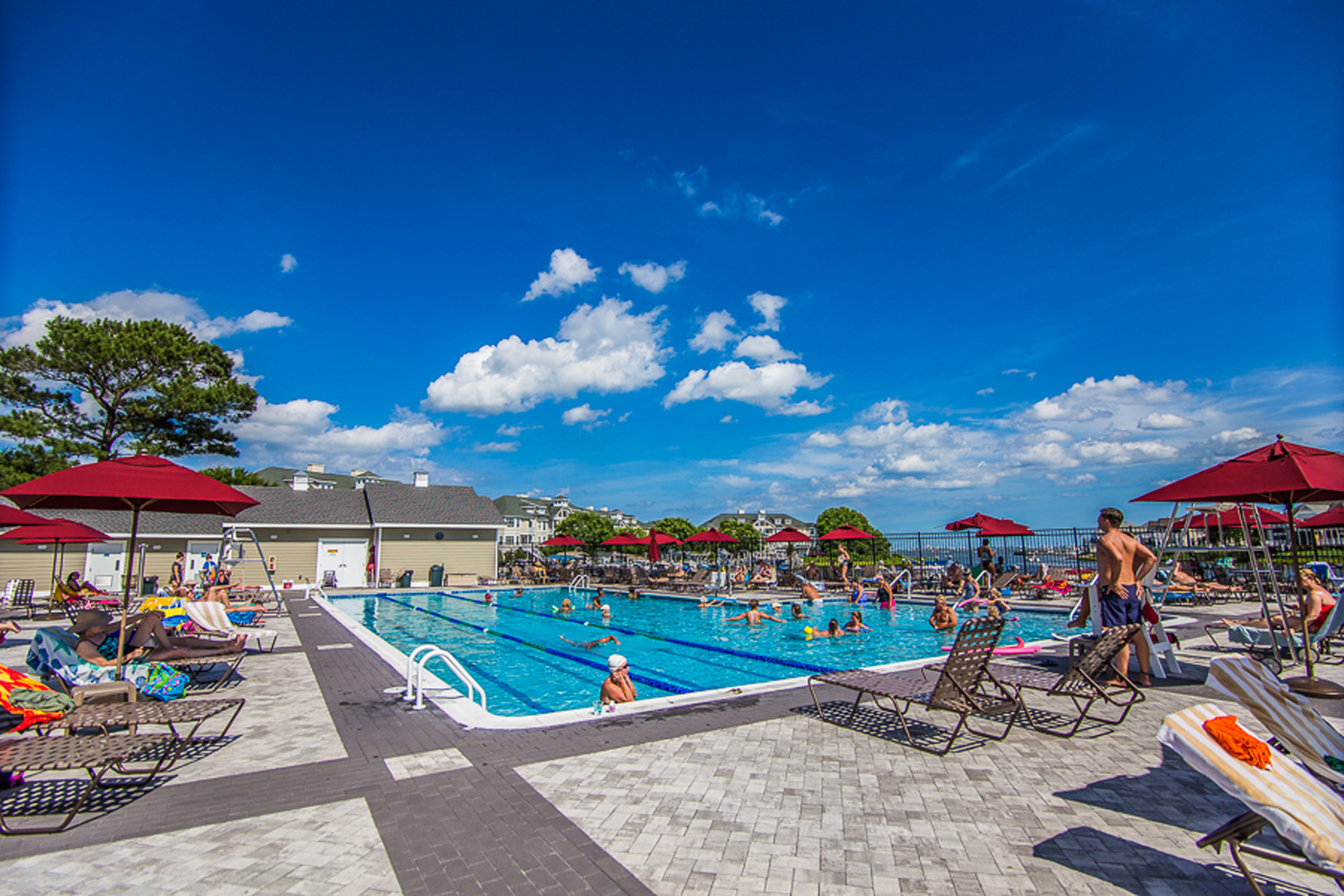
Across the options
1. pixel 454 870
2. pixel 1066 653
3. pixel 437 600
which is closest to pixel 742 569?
pixel 437 600

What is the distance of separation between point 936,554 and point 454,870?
927 inches

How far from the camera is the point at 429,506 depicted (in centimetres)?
3278

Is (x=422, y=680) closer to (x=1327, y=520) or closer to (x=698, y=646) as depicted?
(x=698, y=646)

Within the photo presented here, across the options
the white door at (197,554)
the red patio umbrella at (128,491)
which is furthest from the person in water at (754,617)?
the white door at (197,554)

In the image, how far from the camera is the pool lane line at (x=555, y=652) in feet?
32.8

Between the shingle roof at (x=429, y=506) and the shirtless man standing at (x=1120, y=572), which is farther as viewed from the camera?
the shingle roof at (x=429, y=506)

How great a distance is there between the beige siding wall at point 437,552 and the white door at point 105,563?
9.90 metres

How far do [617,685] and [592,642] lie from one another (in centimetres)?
713

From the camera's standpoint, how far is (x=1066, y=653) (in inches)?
385

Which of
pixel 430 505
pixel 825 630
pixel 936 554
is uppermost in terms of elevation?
pixel 430 505

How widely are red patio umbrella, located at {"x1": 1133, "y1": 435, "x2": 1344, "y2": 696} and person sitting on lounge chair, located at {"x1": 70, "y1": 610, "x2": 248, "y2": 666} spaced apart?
1186cm

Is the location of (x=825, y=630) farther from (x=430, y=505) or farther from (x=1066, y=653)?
(x=430, y=505)

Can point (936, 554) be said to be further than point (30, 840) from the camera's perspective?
Yes

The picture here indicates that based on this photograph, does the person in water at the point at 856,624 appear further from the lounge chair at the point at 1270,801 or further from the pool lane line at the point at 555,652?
the lounge chair at the point at 1270,801
